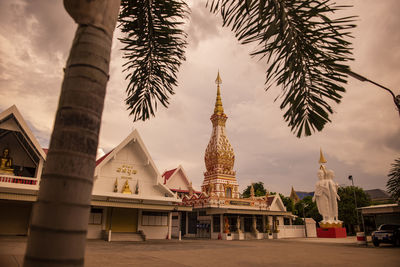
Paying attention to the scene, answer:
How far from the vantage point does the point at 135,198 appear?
19547 mm

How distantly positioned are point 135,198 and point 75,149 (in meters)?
19.1

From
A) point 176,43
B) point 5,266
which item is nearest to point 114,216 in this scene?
point 5,266

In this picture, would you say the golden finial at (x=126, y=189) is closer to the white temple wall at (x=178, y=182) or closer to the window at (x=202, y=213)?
the window at (x=202, y=213)

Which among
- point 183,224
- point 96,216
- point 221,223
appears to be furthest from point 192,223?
point 96,216

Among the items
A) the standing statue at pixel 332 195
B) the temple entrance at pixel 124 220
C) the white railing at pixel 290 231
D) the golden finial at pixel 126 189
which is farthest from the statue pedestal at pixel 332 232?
the golden finial at pixel 126 189

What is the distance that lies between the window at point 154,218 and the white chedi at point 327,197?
16995mm

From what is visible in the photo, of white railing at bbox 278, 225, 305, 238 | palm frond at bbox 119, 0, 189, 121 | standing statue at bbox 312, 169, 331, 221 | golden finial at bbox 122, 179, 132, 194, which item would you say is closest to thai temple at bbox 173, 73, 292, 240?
white railing at bbox 278, 225, 305, 238

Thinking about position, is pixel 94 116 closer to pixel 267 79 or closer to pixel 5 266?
pixel 267 79

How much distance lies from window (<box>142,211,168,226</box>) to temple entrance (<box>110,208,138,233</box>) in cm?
74

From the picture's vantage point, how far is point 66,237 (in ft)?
4.33

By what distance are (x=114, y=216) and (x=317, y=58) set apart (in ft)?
70.3

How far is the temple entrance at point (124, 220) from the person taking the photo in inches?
829

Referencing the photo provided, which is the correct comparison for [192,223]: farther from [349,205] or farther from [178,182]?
[349,205]

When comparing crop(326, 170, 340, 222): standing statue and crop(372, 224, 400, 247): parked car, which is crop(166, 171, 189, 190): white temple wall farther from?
crop(372, 224, 400, 247): parked car
